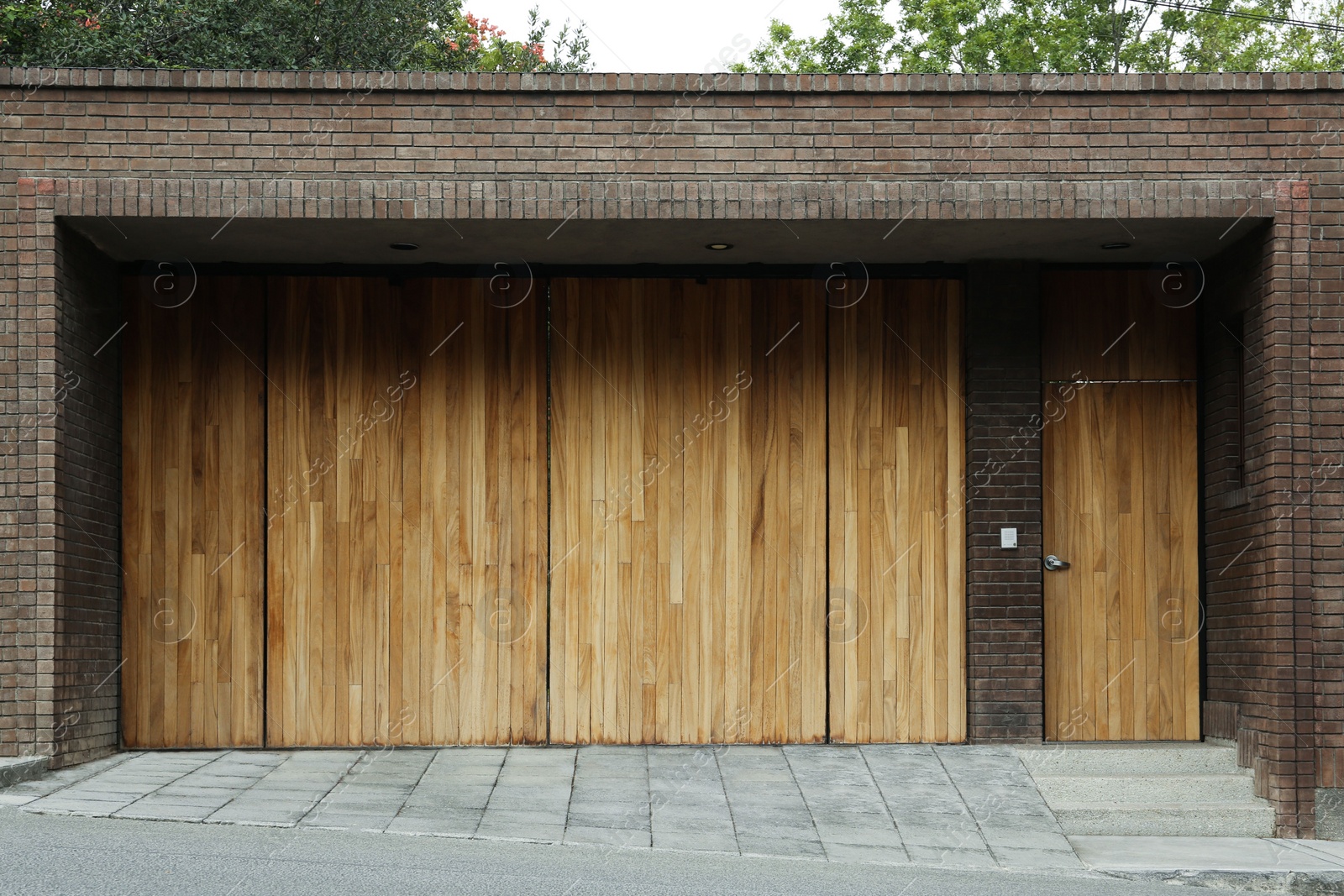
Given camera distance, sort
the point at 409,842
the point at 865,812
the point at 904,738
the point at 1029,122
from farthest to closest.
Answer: the point at 904,738
the point at 1029,122
the point at 865,812
the point at 409,842

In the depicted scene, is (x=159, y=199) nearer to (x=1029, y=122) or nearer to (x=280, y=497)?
(x=280, y=497)

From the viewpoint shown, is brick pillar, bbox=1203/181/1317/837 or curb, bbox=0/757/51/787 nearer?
curb, bbox=0/757/51/787

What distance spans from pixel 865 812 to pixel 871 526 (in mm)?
2390

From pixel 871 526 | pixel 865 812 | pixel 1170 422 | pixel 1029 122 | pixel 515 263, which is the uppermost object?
pixel 1029 122

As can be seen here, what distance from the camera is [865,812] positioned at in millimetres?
7988

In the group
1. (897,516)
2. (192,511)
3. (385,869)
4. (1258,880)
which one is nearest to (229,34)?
(192,511)

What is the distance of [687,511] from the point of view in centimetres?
972

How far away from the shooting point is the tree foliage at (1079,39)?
87.5ft

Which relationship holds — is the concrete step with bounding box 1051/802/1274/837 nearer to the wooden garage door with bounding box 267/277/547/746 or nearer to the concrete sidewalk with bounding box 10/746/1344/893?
the concrete sidewalk with bounding box 10/746/1344/893

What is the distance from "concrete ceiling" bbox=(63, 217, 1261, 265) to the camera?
28.7 ft

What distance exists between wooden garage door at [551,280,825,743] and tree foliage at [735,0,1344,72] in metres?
18.5

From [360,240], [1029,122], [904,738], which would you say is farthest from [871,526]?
[360,240]

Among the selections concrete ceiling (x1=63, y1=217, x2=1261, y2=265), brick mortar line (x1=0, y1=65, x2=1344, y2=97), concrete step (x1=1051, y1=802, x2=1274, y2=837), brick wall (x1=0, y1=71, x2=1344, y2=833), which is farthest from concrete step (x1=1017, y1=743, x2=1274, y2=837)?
brick mortar line (x1=0, y1=65, x2=1344, y2=97)

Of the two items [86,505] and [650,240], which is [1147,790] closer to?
[650,240]
